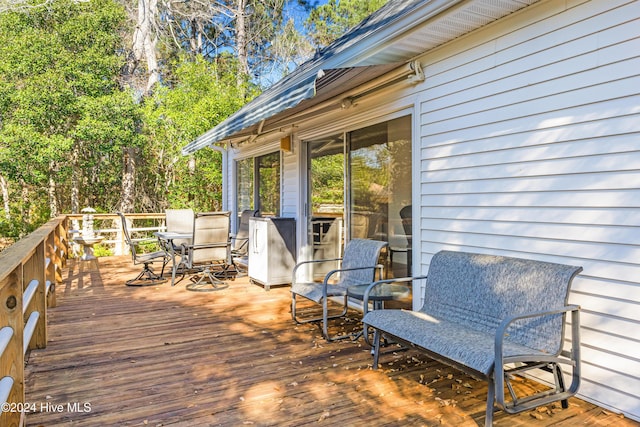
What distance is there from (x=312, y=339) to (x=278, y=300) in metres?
1.55

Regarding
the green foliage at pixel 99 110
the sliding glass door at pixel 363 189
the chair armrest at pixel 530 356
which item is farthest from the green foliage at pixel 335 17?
the chair armrest at pixel 530 356

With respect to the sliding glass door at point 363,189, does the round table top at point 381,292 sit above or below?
below

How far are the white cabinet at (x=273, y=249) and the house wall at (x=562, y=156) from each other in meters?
2.81

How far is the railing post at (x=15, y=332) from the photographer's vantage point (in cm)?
205

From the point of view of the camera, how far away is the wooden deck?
2348mm

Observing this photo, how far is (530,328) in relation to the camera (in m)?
2.50

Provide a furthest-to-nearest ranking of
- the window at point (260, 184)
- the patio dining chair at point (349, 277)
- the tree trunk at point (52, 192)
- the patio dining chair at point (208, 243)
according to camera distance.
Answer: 1. the tree trunk at point (52, 192)
2. the window at point (260, 184)
3. the patio dining chair at point (208, 243)
4. the patio dining chair at point (349, 277)

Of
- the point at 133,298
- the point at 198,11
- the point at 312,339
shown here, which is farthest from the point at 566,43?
the point at 198,11

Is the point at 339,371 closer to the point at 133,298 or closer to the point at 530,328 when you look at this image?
the point at 530,328

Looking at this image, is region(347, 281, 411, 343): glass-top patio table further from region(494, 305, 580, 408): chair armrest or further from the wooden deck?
region(494, 305, 580, 408): chair armrest

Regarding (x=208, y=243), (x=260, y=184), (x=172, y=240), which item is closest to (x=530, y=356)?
(x=208, y=243)

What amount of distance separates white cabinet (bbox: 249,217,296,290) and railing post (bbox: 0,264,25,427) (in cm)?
363

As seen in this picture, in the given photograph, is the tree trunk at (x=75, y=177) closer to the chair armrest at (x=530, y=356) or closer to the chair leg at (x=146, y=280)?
the chair leg at (x=146, y=280)

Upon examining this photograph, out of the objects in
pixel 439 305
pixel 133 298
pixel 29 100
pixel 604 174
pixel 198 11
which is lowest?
pixel 133 298
